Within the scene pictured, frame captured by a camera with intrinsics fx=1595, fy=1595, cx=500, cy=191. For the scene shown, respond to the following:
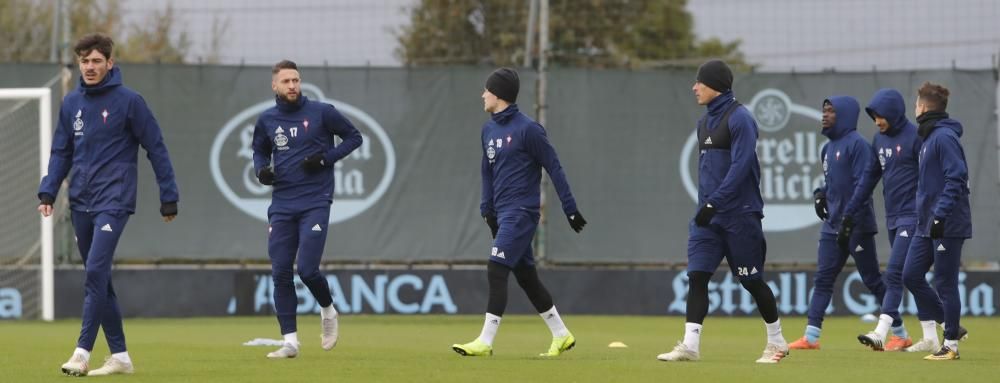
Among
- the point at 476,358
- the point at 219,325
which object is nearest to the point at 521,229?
the point at 476,358

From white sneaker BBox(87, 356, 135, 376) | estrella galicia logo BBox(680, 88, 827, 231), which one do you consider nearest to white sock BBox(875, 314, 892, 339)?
estrella galicia logo BBox(680, 88, 827, 231)

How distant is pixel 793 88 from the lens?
64.6 feet

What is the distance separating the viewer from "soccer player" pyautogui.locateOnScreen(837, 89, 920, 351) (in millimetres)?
12938

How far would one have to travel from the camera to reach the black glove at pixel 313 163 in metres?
11.9

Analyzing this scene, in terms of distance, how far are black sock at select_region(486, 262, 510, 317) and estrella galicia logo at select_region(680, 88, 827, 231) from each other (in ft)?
26.8

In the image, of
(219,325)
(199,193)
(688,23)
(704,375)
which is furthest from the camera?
(688,23)

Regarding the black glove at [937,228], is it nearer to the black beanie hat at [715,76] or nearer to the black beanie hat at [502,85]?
the black beanie hat at [715,76]

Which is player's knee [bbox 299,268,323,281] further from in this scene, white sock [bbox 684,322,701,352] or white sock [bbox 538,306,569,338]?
white sock [bbox 684,322,701,352]

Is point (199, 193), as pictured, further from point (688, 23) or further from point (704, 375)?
point (704, 375)

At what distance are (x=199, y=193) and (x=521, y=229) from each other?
8.29m

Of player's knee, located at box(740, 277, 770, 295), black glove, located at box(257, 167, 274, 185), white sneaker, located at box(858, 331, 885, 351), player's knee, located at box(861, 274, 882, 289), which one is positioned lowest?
white sneaker, located at box(858, 331, 885, 351)

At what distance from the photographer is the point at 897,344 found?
44.4ft

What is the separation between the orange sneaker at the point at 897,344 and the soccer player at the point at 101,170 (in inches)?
256

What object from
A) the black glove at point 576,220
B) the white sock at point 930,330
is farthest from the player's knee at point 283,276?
the white sock at point 930,330
